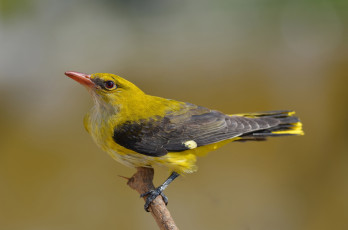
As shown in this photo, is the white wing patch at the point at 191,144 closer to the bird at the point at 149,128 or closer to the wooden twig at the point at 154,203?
the bird at the point at 149,128

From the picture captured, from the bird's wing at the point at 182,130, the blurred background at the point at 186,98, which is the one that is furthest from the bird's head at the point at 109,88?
the blurred background at the point at 186,98

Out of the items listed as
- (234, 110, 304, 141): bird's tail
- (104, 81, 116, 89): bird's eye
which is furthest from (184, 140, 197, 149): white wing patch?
(104, 81, 116, 89): bird's eye

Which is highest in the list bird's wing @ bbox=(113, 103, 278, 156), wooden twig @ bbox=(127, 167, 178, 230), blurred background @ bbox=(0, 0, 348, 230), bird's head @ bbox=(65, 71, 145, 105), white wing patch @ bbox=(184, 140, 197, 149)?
blurred background @ bbox=(0, 0, 348, 230)

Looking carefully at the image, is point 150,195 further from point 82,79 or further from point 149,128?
point 82,79

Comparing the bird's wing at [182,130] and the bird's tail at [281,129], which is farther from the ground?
the bird's wing at [182,130]

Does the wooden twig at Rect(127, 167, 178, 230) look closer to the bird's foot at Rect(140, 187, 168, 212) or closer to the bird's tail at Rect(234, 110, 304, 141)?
the bird's foot at Rect(140, 187, 168, 212)

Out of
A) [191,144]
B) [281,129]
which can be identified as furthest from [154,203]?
[281,129]
